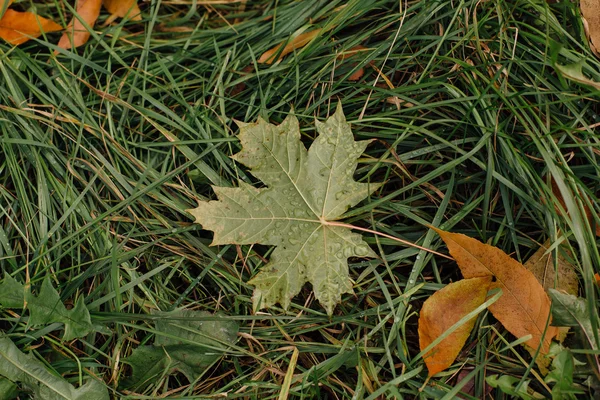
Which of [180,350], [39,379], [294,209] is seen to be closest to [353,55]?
[294,209]

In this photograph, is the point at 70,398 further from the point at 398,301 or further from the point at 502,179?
the point at 502,179

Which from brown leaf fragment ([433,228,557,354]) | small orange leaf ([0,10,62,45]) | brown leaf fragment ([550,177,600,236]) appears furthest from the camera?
small orange leaf ([0,10,62,45])

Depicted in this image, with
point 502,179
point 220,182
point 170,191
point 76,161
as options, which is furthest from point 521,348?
point 76,161

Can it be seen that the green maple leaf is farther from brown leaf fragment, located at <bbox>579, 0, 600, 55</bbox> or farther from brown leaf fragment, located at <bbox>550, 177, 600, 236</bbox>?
brown leaf fragment, located at <bbox>579, 0, 600, 55</bbox>

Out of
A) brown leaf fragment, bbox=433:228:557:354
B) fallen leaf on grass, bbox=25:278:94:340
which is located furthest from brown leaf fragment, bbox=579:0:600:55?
fallen leaf on grass, bbox=25:278:94:340

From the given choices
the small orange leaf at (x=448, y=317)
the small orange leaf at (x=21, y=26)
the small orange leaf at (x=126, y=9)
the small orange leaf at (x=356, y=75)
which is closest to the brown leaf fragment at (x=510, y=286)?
the small orange leaf at (x=448, y=317)

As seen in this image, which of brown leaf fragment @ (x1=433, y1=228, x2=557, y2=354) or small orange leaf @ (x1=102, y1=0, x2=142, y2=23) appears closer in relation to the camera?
brown leaf fragment @ (x1=433, y1=228, x2=557, y2=354)

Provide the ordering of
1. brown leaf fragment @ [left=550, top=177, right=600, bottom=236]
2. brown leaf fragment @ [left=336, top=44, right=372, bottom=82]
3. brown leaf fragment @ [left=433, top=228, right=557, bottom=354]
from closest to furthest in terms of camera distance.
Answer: brown leaf fragment @ [left=433, top=228, right=557, bottom=354]
brown leaf fragment @ [left=550, top=177, right=600, bottom=236]
brown leaf fragment @ [left=336, top=44, right=372, bottom=82]
